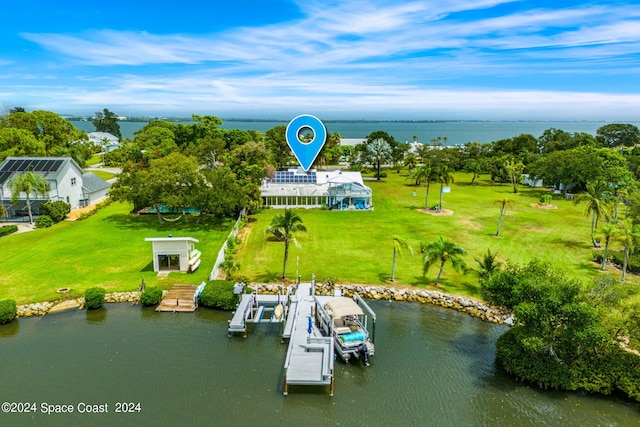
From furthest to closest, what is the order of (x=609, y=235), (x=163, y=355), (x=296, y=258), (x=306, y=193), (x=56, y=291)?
(x=306, y=193) → (x=296, y=258) → (x=609, y=235) → (x=56, y=291) → (x=163, y=355)

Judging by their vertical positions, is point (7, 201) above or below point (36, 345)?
above

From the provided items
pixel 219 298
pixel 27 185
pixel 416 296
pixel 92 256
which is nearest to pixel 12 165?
pixel 27 185

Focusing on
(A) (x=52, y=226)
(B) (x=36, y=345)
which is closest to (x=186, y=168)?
(A) (x=52, y=226)

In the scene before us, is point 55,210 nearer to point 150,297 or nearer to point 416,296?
point 150,297

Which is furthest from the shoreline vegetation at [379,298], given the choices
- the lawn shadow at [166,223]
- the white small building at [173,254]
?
the lawn shadow at [166,223]

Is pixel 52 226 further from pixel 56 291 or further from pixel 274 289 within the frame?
pixel 274 289

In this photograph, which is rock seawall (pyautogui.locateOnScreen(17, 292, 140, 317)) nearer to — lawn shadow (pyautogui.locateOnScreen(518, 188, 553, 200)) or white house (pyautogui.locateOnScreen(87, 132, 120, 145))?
lawn shadow (pyautogui.locateOnScreen(518, 188, 553, 200))

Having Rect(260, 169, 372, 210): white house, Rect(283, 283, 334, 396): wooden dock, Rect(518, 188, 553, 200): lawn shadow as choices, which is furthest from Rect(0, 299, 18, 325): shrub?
Rect(518, 188, 553, 200): lawn shadow
